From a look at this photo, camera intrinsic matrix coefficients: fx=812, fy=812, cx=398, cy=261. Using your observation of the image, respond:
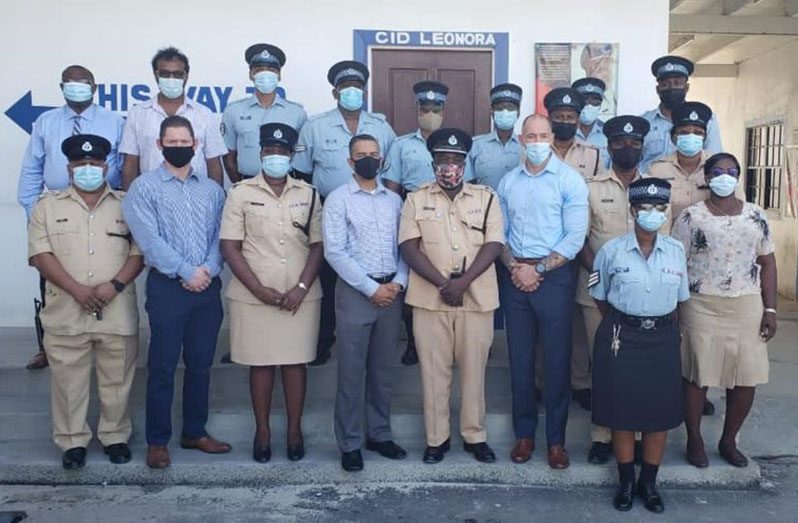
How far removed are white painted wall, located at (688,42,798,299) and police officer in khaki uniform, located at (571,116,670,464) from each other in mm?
7700

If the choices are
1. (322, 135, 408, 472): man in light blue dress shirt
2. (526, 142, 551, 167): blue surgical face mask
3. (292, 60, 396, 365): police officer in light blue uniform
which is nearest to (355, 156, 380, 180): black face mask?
(322, 135, 408, 472): man in light blue dress shirt

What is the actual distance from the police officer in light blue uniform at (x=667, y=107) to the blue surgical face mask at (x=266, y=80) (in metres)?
2.30

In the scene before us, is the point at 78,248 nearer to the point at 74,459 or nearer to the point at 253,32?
the point at 74,459

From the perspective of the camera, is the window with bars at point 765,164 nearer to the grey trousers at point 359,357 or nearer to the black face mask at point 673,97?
the black face mask at point 673,97

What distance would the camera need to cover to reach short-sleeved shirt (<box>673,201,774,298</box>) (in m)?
4.12

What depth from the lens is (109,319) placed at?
4238 mm

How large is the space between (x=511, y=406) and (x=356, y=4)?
10.8 ft

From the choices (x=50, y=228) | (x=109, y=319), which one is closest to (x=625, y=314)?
(x=109, y=319)

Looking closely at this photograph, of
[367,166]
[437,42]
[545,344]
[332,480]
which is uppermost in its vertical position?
[437,42]

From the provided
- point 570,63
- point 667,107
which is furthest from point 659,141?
point 570,63

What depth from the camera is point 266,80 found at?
195 inches

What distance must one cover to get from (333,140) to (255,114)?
563mm

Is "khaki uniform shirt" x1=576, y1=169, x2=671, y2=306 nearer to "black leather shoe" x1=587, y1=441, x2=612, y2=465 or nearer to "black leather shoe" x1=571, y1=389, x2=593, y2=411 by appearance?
"black leather shoe" x1=571, y1=389, x2=593, y2=411

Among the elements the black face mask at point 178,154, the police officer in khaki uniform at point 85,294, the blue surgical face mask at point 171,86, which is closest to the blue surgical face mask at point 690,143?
the black face mask at point 178,154
